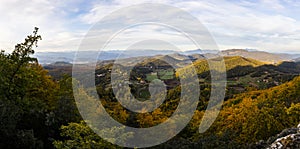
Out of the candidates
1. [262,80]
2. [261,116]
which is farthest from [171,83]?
[261,116]

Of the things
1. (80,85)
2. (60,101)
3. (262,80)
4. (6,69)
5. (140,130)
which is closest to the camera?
(140,130)

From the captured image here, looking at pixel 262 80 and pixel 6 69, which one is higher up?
Answer: pixel 6 69

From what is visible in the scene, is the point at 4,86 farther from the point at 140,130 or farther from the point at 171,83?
the point at 171,83

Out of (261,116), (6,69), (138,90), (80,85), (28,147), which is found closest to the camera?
(28,147)

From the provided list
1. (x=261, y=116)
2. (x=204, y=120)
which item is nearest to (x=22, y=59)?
(x=261, y=116)

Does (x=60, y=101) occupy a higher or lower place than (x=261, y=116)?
higher

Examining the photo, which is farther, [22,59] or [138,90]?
[138,90]

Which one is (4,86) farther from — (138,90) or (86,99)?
(138,90)

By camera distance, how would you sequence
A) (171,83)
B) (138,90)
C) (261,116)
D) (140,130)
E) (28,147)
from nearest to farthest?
(28,147), (140,130), (261,116), (138,90), (171,83)

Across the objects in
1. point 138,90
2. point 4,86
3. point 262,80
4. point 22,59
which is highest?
point 22,59
